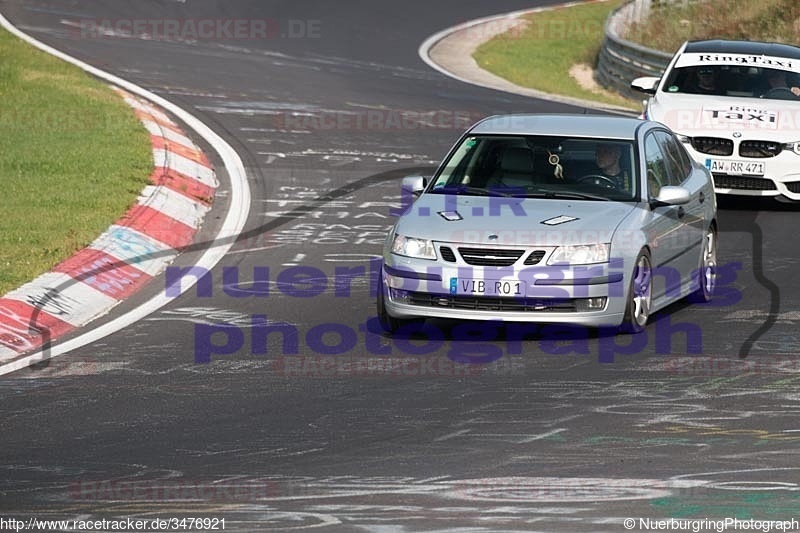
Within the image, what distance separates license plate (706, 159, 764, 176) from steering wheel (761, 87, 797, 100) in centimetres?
136

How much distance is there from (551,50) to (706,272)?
2109 centimetres

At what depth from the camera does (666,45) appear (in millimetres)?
31656

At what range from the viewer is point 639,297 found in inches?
430

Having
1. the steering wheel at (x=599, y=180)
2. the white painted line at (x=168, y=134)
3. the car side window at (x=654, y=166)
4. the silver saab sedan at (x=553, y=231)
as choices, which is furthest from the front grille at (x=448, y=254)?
the white painted line at (x=168, y=134)

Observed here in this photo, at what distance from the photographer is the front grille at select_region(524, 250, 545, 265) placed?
1042 cm

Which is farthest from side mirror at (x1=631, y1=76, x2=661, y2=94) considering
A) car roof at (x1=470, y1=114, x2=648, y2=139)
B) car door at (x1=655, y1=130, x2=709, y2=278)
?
car roof at (x1=470, y1=114, x2=648, y2=139)

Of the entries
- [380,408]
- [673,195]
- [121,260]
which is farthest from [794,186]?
[380,408]

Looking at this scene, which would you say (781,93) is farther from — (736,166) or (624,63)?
(624,63)

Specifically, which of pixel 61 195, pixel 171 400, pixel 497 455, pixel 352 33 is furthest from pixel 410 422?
pixel 352 33

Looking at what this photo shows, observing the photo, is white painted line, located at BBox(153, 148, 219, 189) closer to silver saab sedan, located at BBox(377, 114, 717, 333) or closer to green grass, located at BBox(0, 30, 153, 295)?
green grass, located at BBox(0, 30, 153, 295)

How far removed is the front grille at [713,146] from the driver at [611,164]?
15.2 ft

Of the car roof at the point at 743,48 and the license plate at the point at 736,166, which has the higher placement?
the car roof at the point at 743,48

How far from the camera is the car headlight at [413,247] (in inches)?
418

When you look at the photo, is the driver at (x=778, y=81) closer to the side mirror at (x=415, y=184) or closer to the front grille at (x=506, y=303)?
the side mirror at (x=415, y=184)
